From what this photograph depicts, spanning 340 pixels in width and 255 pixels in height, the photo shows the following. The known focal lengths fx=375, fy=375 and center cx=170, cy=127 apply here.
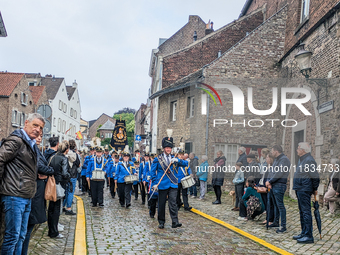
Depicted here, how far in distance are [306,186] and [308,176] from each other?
0.65 feet

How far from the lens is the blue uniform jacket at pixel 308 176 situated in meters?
7.09

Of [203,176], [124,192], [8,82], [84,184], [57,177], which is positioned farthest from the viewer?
[8,82]

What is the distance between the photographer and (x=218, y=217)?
9.94 meters

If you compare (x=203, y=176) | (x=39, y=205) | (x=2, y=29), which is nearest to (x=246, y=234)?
(x=39, y=205)

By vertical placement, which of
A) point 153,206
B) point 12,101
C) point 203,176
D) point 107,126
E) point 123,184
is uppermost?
point 107,126

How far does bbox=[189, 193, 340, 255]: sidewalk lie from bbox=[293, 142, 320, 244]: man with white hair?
0.24 meters

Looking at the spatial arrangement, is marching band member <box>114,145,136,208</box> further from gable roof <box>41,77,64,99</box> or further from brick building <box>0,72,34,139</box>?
gable roof <box>41,77,64,99</box>

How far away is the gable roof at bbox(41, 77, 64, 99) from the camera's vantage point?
5288cm

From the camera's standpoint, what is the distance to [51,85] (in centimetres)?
5522

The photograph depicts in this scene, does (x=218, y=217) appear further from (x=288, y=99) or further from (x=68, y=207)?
(x=288, y=99)

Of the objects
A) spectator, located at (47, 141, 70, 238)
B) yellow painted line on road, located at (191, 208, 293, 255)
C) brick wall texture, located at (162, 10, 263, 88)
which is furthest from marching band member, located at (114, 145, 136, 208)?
brick wall texture, located at (162, 10, 263, 88)

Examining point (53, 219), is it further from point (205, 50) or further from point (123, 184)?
point (205, 50)

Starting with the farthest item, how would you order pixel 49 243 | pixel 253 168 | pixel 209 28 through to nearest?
pixel 209 28, pixel 253 168, pixel 49 243

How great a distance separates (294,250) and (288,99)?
10.1m
